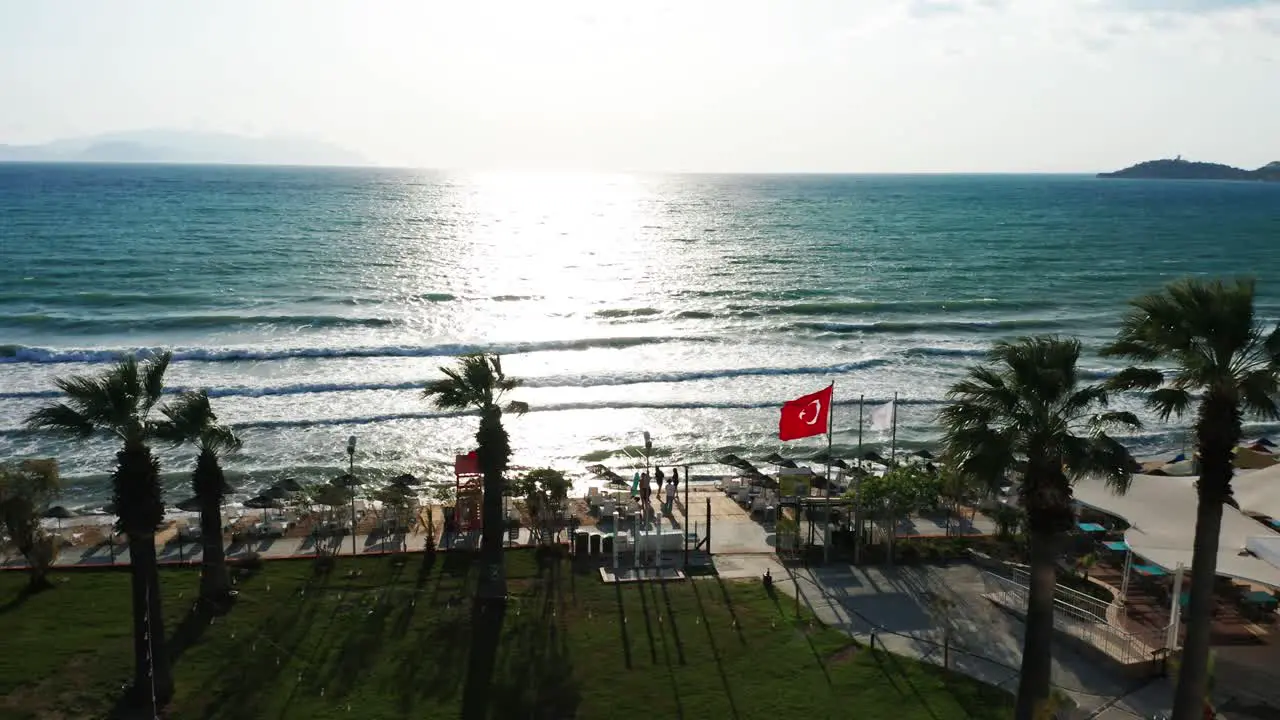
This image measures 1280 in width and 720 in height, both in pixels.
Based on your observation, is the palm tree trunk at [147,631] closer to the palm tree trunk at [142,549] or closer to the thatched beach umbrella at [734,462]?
the palm tree trunk at [142,549]

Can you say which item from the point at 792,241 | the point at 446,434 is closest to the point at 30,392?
the point at 446,434

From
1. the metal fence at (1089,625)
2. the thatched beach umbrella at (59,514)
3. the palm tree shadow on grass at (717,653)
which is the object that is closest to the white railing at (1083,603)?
the metal fence at (1089,625)

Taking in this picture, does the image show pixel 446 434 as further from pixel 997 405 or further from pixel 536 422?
pixel 997 405

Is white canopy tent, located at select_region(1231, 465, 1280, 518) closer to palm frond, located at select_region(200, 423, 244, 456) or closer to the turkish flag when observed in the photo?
the turkish flag

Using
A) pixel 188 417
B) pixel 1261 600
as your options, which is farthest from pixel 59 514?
pixel 1261 600

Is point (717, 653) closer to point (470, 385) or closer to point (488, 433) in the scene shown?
point (488, 433)

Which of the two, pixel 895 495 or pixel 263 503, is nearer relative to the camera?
pixel 895 495
